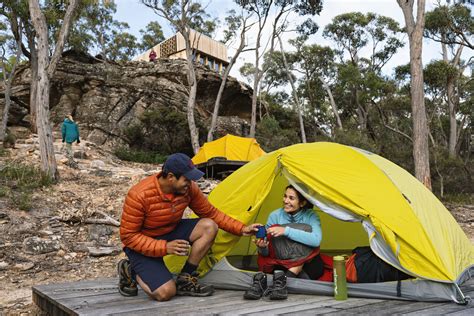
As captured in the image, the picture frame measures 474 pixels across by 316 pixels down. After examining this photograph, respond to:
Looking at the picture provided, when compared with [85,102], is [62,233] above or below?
below

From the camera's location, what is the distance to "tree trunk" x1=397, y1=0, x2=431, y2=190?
9992mm

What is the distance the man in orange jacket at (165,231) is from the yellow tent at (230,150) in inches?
415

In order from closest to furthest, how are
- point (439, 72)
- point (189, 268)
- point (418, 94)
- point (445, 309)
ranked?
point (445, 309) < point (189, 268) < point (418, 94) < point (439, 72)

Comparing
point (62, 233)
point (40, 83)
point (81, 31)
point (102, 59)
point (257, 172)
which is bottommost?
point (62, 233)

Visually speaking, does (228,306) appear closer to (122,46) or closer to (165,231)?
(165,231)

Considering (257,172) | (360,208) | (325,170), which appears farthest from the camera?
(257,172)

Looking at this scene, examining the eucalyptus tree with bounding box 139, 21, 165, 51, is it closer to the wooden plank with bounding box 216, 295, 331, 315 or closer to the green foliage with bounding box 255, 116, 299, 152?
the green foliage with bounding box 255, 116, 299, 152

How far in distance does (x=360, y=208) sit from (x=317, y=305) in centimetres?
81

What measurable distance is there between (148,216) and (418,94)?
8.90 meters

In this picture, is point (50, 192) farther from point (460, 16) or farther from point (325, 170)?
point (460, 16)

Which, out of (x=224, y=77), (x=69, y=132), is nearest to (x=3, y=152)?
(x=69, y=132)

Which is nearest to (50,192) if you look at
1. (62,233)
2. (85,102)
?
(62,233)

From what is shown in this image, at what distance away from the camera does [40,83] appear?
9.41 meters

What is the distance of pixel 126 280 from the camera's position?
11.2 ft
